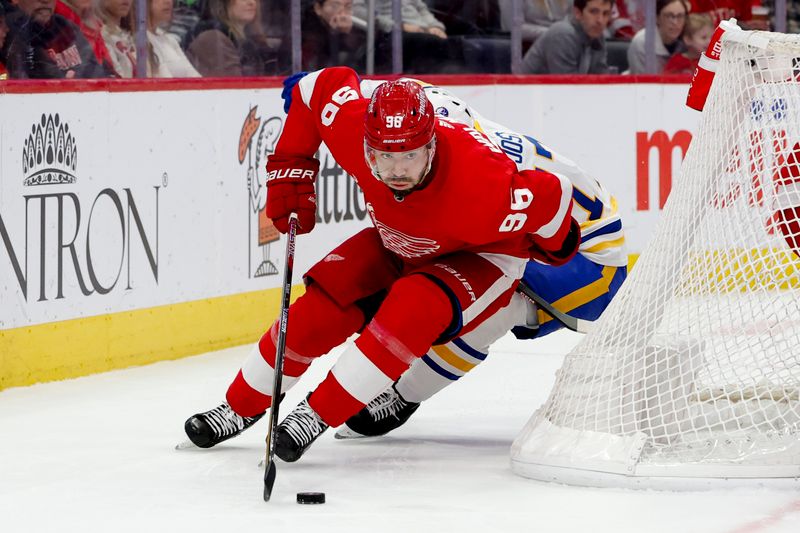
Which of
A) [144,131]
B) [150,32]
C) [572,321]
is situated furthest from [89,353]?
[572,321]

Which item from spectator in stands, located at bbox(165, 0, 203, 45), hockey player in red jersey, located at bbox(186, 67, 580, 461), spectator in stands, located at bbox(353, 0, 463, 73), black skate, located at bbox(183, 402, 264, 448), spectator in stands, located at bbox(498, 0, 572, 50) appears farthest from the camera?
spectator in stands, located at bbox(498, 0, 572, 50)

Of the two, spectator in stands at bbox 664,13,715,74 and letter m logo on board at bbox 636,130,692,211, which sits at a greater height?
spectator in stands at bbox 664,13,715,74

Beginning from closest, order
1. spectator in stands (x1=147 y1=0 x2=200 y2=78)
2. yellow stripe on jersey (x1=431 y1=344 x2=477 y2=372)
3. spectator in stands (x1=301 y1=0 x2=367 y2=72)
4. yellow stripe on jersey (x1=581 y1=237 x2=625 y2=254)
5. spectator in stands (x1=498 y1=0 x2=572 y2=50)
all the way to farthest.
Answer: yellow stripe on jersey (x1=431 y1=344 x2=477 y2=372), yellow stripe on jersey (x1=581 y1=237 x2=625 y2=254), spectator in stands (x1=147 y1=0 x2=200 y2=78), spectator in stands (x1=301 y1=0 x2=367 y2=72), spectator in stands (x1=498 y1=0 x2=572 y2=50)

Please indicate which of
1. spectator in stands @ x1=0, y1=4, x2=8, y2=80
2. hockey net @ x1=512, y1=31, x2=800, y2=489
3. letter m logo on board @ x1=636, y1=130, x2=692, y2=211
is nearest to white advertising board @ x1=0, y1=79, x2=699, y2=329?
spectator in stands @ x1=0, y1=4, x2=8, y2=80

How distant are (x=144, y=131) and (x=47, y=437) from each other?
1.42 meters

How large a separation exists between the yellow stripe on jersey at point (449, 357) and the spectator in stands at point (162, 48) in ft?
6.04

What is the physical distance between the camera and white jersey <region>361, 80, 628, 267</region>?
3.88m

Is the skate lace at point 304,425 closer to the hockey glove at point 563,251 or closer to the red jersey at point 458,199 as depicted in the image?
the red jersey at point 458,199

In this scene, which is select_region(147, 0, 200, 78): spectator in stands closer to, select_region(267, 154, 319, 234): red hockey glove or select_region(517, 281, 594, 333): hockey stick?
select_region(267, 154, 319, 234): red hockey glove

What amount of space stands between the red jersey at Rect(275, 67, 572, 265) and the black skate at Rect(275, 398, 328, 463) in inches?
17.2

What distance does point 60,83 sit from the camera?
470cm

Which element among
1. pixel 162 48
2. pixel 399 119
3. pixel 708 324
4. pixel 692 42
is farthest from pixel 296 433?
pixel 692 42

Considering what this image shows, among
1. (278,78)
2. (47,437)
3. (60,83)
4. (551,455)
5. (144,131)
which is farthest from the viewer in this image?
(278,78)

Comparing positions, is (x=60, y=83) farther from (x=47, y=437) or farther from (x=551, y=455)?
(x=551, y=455)
